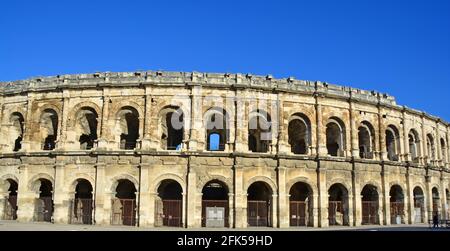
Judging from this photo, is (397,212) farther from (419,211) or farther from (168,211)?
(168,211)

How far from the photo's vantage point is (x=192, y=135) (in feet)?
70.9

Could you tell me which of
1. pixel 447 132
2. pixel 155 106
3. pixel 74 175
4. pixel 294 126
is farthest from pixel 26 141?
pixel 447 132

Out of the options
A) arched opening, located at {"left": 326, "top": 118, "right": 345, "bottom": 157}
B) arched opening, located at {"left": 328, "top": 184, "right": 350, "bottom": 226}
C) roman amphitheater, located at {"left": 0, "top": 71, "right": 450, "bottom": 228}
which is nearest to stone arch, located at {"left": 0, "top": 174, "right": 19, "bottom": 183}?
roman amphitheater, located at {"left": 0, "top": 71, "right": 450, "bottom": 228}

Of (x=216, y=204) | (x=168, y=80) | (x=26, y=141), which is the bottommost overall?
(x=216, y=204)

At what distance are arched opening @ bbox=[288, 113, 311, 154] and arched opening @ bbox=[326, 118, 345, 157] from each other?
1.62m

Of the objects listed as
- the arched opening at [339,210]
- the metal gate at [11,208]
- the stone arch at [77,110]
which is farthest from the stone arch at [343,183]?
the metal gate at [11,208]

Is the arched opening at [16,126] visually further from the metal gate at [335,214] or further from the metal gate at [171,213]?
the metal gate at [335,214]

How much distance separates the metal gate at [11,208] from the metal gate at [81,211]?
3.57 m

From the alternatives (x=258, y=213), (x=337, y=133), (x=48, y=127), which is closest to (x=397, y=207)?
(x=337, y=133)

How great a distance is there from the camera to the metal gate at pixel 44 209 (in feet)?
73.2

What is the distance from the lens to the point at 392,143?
2712 cm
